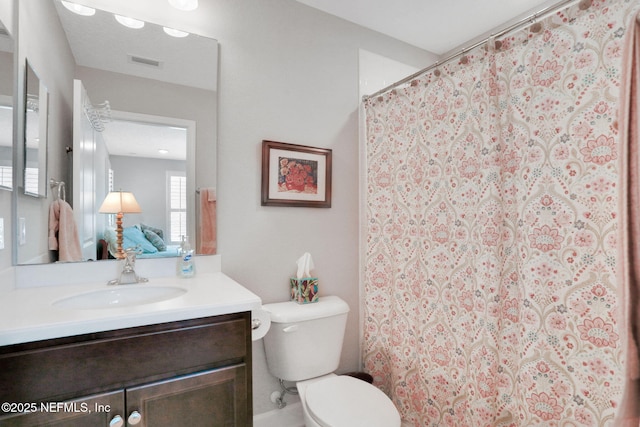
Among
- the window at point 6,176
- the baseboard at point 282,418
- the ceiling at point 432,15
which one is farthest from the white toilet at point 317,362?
the ceiling at point 432,15

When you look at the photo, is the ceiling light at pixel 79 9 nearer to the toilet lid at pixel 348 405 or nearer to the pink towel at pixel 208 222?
the pink towel at pixel 208 222

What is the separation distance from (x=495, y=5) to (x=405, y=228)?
4.94 ft

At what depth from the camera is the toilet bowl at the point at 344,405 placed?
1.33m

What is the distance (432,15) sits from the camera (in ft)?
6.91

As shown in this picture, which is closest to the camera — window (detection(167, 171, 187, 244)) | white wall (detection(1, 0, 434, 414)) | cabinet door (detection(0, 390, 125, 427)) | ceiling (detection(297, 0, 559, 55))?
cabinet door (detection(0, 390, 125, 427))

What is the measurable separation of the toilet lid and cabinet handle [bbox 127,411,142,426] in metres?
0.69

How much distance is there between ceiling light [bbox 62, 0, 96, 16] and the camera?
145 cm

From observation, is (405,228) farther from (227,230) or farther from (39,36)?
(39,36)

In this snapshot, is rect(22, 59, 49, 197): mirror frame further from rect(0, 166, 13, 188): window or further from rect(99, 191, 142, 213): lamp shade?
rect(99, 191, 142, 213): lamp shade

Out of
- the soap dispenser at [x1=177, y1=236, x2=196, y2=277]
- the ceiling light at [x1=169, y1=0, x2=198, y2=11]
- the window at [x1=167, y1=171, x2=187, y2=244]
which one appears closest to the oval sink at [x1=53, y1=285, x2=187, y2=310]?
the soap dispenser at [x1=177, y1=236, x2=196, y2=277]

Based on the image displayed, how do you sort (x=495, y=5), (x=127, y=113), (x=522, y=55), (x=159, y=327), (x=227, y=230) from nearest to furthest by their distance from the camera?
(x=159, y=327)
(x=522, y=55)
(x=127, y=113)
(x=227, y=230)
(x=495, y=5)

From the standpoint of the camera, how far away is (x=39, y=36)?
4.41 feet

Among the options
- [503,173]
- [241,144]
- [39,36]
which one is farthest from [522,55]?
[39,36]

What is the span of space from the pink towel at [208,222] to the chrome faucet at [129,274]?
0.30m
